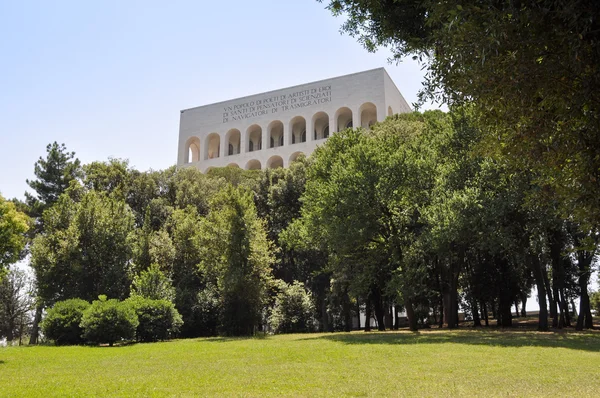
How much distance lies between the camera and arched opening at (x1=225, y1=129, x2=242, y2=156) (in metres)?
60.5

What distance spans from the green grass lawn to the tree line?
6.99 meters

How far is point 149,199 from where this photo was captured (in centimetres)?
3878

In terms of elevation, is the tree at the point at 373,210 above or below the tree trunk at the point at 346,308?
above

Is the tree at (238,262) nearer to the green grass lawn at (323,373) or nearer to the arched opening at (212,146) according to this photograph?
the green grass lawn at (323,373)

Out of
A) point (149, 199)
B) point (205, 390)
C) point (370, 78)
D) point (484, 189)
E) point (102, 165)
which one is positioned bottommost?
point (205, 390)

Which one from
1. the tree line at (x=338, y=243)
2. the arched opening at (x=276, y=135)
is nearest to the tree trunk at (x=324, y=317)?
the tree line at (x=338, y=243)

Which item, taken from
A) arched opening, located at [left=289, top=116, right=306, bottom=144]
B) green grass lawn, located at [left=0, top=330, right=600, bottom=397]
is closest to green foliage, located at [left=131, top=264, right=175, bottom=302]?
green grass lawn, located at [left=0, top=330, right=600, bottom=397]

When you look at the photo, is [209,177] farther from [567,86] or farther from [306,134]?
[567,86]

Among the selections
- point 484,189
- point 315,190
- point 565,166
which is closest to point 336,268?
point 315,190

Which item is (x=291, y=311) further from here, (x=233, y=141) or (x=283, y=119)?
(x=233, y=141)

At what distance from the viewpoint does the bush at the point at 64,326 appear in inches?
837

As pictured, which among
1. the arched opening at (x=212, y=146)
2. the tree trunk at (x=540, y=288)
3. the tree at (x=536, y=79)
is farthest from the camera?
the arched opening at (x=212, y=146)

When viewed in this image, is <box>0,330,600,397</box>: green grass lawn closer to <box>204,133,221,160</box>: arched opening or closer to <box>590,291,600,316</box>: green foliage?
<box>590,291,600,316</box>: green foliage

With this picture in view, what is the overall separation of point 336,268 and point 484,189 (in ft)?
28.2
